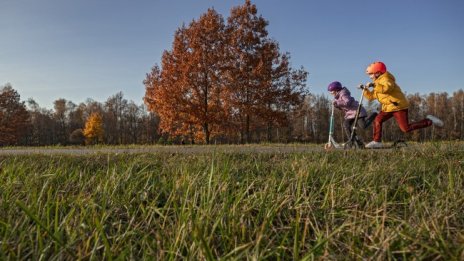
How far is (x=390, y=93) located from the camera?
7.00 m

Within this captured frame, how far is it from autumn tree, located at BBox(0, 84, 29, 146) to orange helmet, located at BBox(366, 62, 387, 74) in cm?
3935

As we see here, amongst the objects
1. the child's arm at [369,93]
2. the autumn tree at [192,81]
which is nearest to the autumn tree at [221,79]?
the autumn tree at [192,81]

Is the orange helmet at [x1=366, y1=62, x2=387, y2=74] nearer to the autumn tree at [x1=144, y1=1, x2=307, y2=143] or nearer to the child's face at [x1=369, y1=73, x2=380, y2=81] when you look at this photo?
the child's face at [x1=369, y1=73, x2=380, y2=81]

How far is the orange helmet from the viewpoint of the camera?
7.15m

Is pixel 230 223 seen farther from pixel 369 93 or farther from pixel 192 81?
pixel 192 81

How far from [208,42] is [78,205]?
1740cm

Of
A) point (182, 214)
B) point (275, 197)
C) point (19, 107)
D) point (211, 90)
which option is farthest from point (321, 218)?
point (19, 107)

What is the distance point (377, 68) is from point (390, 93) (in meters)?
0.62

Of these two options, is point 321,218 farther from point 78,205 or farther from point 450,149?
point 450,149

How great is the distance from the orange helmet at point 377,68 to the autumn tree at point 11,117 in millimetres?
39347

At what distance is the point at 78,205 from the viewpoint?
85.7 inches

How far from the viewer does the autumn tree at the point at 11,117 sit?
36487 millimetres

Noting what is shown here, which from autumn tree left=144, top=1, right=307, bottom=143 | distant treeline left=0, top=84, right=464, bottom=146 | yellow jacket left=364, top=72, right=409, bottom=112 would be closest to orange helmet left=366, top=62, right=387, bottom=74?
yellow jacket left=364, top=72, right=409, bottom=112

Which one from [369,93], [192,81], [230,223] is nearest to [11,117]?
[192,81]
